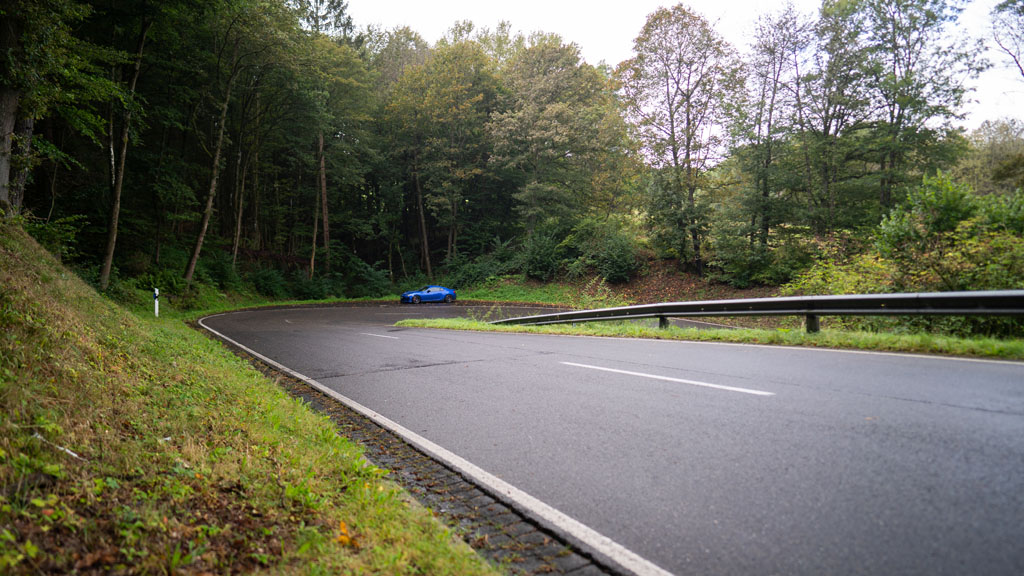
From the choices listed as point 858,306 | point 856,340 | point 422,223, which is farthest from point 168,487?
point 422,223

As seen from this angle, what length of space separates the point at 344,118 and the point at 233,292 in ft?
51.0

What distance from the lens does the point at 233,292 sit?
31703 millimetres

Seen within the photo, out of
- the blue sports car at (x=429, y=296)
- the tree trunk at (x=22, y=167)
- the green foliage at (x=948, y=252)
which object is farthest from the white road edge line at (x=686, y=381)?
the blue sports car at (x=429, y=296)

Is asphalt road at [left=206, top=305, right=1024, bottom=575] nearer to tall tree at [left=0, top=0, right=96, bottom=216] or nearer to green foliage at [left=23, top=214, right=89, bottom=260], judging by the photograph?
tall tree at [left=0, top=0, right=96, bottom=216]

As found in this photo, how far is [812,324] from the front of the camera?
358 inches

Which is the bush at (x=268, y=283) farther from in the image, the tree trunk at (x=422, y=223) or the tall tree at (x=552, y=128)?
the tall tree at (x=552, y=128)

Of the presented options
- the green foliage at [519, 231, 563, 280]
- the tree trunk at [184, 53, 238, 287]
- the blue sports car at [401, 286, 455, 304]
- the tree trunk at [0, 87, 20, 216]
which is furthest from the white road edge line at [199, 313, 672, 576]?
the blue sports car at [401, 286, 455, 304]

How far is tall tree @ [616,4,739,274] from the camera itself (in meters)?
26.1

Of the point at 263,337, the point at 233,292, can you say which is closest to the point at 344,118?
the point at 233,292

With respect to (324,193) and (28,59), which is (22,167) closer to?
(28,59)

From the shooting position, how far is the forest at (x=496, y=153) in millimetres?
13773

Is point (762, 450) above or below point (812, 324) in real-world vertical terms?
below

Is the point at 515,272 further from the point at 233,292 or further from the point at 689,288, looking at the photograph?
the point at 233,292

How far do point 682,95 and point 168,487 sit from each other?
2900 cm
